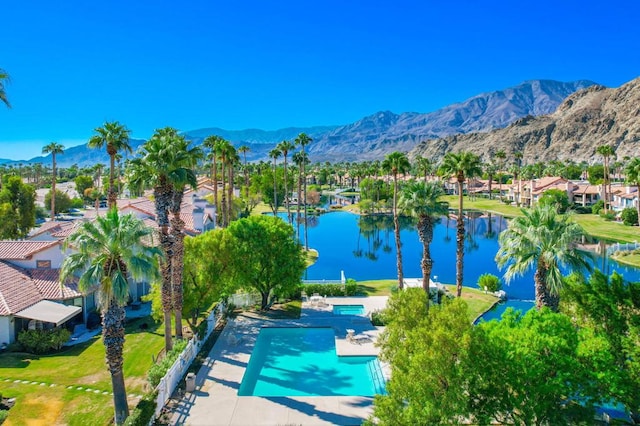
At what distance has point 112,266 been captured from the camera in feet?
55.3

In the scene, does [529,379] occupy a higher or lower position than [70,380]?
higher

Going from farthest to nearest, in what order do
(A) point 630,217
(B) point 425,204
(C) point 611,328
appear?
1. (A) point 630,217
2. (B) point 425,204
3. (C) point 611,328

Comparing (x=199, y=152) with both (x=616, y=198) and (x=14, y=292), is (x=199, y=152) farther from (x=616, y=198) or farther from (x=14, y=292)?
(x=616, y=198)

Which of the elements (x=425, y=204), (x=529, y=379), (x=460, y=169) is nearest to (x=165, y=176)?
(x=425, y=204)

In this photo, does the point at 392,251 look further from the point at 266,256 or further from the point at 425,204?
the point at 425,204

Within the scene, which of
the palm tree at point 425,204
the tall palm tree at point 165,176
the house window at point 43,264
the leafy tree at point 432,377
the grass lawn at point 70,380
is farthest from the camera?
the house window at point 43,264

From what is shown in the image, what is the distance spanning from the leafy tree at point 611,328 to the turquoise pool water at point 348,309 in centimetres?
1780

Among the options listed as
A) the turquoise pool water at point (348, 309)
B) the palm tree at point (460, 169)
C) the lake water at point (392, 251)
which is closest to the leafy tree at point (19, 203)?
the lake water at point (392, 251)

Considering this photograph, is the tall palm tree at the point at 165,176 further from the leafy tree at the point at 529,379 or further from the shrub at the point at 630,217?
the shrub at the point at 630,217

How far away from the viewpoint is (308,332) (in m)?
30.4

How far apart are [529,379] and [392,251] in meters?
53.9

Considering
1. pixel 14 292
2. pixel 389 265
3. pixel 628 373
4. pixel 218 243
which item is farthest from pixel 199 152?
pixel 389 265

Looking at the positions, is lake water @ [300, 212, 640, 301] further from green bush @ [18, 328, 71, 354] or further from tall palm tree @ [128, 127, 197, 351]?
green bush @ [18, 328, 71, 354]

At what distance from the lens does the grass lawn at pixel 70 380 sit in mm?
18172
